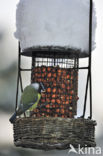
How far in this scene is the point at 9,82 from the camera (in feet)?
28.2

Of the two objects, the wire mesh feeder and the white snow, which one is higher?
the white snow

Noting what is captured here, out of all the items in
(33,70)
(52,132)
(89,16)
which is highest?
(89,16)

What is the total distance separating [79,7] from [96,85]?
96.7 inches

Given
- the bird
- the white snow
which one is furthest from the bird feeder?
the bird

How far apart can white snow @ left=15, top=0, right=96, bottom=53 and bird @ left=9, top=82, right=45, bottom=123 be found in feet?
1.17

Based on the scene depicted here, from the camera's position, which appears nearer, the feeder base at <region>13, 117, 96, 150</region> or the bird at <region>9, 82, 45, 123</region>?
the feeder base at <region>13, 117, 96, 150</region>

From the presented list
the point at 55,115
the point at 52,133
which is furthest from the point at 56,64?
the point at 52,133

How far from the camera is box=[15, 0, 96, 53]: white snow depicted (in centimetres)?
553

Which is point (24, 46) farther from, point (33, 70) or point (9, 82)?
point (9, 82)

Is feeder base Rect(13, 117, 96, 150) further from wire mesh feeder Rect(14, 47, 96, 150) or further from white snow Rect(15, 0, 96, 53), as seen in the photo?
white snow Rect(15, 0, 96, 53)

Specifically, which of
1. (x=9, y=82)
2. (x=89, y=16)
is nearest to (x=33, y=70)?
(x=89, y=16)

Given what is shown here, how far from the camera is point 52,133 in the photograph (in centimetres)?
539

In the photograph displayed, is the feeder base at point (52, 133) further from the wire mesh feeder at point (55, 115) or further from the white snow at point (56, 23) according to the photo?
the white snow at point (56, 23)

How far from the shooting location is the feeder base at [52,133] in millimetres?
5383
